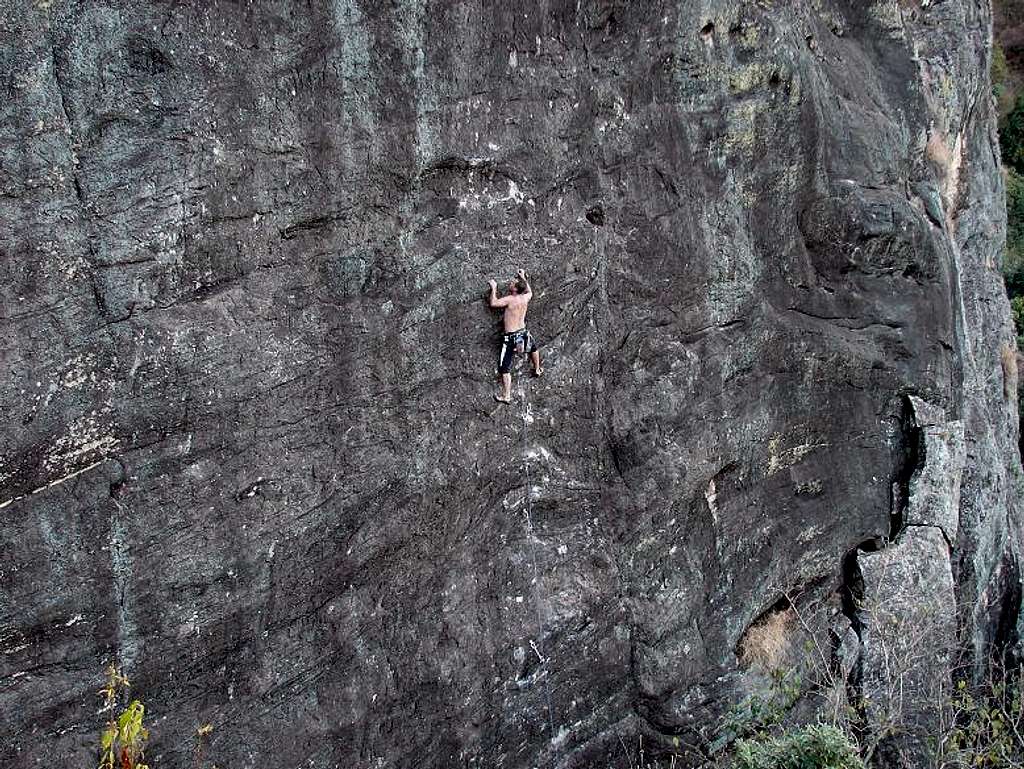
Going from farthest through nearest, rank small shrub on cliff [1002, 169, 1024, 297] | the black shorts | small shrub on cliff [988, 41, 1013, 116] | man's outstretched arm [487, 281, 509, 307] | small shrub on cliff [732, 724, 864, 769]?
small shrub on cliff [988, 41, 1013, 116], small shrub on cliff [1002, 169, 1024, 297], the black shorts, man's outstretched arm [487, 281, 509, 307], small shrub on cliff [732, 724, 864, 769]

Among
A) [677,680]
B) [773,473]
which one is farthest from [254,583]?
[773,473]

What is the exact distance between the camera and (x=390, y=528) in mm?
8539

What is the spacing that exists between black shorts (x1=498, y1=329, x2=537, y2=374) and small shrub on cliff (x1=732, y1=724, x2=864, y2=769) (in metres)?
4.36

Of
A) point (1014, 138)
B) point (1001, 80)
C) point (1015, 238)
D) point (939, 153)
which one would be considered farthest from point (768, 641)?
point (1001, 80)

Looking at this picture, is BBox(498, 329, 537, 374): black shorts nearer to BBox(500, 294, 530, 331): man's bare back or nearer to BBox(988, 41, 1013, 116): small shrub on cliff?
BBox(500, 294, 530, 331): man's bare back

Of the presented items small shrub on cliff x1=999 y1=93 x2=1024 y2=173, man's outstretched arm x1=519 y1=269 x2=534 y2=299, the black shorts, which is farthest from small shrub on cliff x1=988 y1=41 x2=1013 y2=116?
the black shorts

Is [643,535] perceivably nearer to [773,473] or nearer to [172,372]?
[773,473]

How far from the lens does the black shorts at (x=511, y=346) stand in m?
9.02

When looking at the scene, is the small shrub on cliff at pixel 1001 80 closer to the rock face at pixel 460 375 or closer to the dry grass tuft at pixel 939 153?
the dry grass tuft at pixel 939 153

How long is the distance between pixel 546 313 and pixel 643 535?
270cm

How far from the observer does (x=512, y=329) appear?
9000 mm

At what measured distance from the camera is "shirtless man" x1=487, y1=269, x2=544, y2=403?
8.90 m

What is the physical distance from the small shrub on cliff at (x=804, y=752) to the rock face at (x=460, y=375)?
1.56m

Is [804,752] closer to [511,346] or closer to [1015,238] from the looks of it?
[511,346]
